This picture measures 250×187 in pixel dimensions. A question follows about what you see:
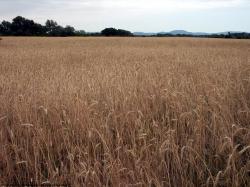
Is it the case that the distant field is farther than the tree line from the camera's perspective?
No

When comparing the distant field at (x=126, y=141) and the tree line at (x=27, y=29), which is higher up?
the tree line at (x=27, y=29)

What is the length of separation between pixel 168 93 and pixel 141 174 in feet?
6.55

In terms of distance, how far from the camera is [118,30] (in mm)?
56219

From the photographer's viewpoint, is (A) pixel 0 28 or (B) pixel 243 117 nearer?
(B) pixel 243 117

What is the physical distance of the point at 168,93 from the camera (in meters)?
4.04

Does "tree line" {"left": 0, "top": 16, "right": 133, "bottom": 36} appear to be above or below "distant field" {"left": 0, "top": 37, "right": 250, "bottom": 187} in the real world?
above

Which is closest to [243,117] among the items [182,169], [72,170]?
[182,169]

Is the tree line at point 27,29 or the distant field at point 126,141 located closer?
the distant field at point 126,141

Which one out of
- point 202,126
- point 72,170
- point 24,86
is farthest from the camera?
point 24,86

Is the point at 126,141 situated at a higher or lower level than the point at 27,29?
lower

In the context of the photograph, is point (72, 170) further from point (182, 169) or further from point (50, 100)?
point (50, 100)

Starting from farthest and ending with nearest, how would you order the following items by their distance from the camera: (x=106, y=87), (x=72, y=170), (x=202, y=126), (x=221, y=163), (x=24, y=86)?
(x=24, y=86), (x=106, y=87), (x=202, y=126), (x=221, y=163), (x=72, y=170)

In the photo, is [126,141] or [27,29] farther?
[27,29]

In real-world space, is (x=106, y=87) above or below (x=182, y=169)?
Answer: above
